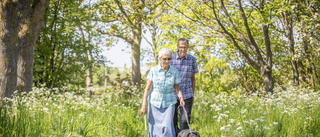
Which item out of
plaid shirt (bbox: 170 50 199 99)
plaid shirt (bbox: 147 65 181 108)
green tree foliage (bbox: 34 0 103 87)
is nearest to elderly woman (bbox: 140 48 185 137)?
plaid shirt (bbox: 147 65 181 108)

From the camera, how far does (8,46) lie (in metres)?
7.04

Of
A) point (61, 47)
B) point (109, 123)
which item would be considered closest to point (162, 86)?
point (109, 123)

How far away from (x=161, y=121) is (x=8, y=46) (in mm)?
5083

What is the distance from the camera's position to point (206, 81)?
41.5 feet

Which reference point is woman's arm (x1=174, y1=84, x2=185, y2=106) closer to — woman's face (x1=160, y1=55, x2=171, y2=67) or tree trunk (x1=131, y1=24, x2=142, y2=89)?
woman's face (x1=160, y1=55, x2=171, y2=67)

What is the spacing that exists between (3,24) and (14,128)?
4788 millimetres

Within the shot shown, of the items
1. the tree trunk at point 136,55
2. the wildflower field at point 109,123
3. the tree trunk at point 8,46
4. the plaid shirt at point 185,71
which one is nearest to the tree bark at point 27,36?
the tree trunk at point 8,46

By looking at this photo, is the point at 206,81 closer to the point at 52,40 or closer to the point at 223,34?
the point at 223,34

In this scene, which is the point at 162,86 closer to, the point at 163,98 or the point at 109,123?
the point at 163,98

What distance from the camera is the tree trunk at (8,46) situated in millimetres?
6949

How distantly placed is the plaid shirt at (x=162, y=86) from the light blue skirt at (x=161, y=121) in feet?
0.29

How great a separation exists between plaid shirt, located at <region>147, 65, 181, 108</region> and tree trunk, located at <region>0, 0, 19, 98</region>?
185 inches

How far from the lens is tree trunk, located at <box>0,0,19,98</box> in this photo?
695 centimetres

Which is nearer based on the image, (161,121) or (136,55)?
(161,121)
